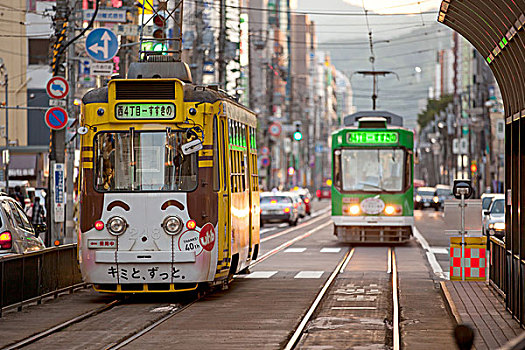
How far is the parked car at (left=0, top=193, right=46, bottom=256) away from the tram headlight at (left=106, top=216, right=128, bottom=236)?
6.78 feet

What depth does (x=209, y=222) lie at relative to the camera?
58.5ft

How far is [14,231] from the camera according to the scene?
19031 mm

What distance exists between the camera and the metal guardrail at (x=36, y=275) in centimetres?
1662

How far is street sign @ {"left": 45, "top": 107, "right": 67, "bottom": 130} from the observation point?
26766 millimetres

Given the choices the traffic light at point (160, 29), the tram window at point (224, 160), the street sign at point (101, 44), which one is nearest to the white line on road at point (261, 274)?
the tram window at point (224, 160)

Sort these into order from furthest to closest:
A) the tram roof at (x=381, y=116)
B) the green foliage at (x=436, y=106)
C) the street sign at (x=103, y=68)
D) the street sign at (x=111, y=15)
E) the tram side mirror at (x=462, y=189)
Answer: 1. the green foliage at (x=436, y=106)
2. the tram roof at (x=381, y=116)
3. the street sign at (x=103, y=68)
4. the street sign at (x=111, y=15)
5. the tram side mirror at (x=462, y=189)

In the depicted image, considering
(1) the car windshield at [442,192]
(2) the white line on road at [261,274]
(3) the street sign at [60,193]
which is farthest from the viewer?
(1) the car windshield at [442,192]

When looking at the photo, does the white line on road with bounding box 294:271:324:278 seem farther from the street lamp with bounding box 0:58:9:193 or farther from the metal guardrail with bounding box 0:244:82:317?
the street lamp with bounding box 0:58:9:193

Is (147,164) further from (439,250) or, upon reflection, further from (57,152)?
(439,250)

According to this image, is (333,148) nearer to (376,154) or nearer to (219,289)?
(376,154)

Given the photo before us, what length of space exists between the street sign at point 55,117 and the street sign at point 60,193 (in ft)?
4.84

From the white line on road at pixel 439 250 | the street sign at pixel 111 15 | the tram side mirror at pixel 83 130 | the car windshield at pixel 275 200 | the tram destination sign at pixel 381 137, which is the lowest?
the white line on road at pixel 439 250

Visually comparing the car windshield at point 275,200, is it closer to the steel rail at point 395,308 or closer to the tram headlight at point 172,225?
the steel rail at point 395,308

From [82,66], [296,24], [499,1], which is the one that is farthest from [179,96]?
[296,24]
